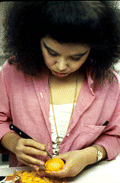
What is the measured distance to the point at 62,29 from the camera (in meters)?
0.76

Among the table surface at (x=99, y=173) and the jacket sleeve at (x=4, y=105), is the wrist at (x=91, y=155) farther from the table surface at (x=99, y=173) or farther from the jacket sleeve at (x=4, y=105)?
the jacket sleeve at (x=4, y=105)

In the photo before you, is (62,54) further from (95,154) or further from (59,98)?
(95,154)

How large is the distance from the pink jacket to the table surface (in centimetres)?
6

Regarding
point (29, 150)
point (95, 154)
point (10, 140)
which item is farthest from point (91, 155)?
point (10, 140)

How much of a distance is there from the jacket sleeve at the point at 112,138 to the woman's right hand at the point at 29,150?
1.23 feet

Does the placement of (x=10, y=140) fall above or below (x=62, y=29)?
below

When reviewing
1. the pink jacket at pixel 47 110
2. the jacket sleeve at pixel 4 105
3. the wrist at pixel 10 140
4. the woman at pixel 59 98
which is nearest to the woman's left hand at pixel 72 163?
the woman at pixel 59 98

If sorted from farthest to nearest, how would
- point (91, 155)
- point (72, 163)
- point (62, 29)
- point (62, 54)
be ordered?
1. point (91, 155)
2. point (72, 163)
3. point (62, 54)
4. point (62, 29)

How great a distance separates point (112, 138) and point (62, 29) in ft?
2.33

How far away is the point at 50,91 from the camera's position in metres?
1.20

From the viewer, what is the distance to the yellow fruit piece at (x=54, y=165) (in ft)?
3.06

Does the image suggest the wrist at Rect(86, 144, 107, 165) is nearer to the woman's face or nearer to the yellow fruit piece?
the yellow fruit piece

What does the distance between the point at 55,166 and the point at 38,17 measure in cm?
61

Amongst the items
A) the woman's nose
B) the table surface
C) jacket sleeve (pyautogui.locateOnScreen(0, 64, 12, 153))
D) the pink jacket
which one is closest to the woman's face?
the woman's nose
